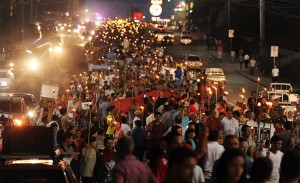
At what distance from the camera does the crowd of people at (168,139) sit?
28.0 ft

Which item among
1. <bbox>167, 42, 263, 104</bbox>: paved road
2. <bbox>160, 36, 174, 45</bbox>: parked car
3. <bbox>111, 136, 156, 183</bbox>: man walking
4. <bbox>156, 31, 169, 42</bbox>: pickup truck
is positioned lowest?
<bbox>167, 42, 263, 104</bbox>: paved road

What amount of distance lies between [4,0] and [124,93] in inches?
2733

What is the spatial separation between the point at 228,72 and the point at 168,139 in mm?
51948

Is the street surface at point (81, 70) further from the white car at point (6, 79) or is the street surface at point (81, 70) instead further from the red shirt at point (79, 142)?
the red shirt at point (79, 142)

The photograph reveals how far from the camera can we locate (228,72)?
6219 cm

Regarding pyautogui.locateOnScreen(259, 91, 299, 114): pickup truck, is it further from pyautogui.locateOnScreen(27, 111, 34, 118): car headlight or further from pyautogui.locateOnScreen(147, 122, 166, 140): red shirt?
pyautogui.locateOnScreen(147, 122, 166, 140): red shirt

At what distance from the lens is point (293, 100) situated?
Answer: 112ft

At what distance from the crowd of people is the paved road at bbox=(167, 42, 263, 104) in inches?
412

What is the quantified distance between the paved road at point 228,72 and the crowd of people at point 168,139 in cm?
1047

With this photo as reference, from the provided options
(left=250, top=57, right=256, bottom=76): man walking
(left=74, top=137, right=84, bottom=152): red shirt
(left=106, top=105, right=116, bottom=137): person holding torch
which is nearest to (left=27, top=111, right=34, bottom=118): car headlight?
(left=106, top=105, right=116, bottom=137): person holding torch

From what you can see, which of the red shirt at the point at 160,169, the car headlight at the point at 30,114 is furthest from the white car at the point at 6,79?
the red shirt at the point at 160,169

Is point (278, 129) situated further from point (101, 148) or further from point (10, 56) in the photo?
point (10, 56)

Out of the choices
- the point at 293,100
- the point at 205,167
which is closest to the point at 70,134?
the point at 205,167

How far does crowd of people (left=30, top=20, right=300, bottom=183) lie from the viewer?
28.0 ft
